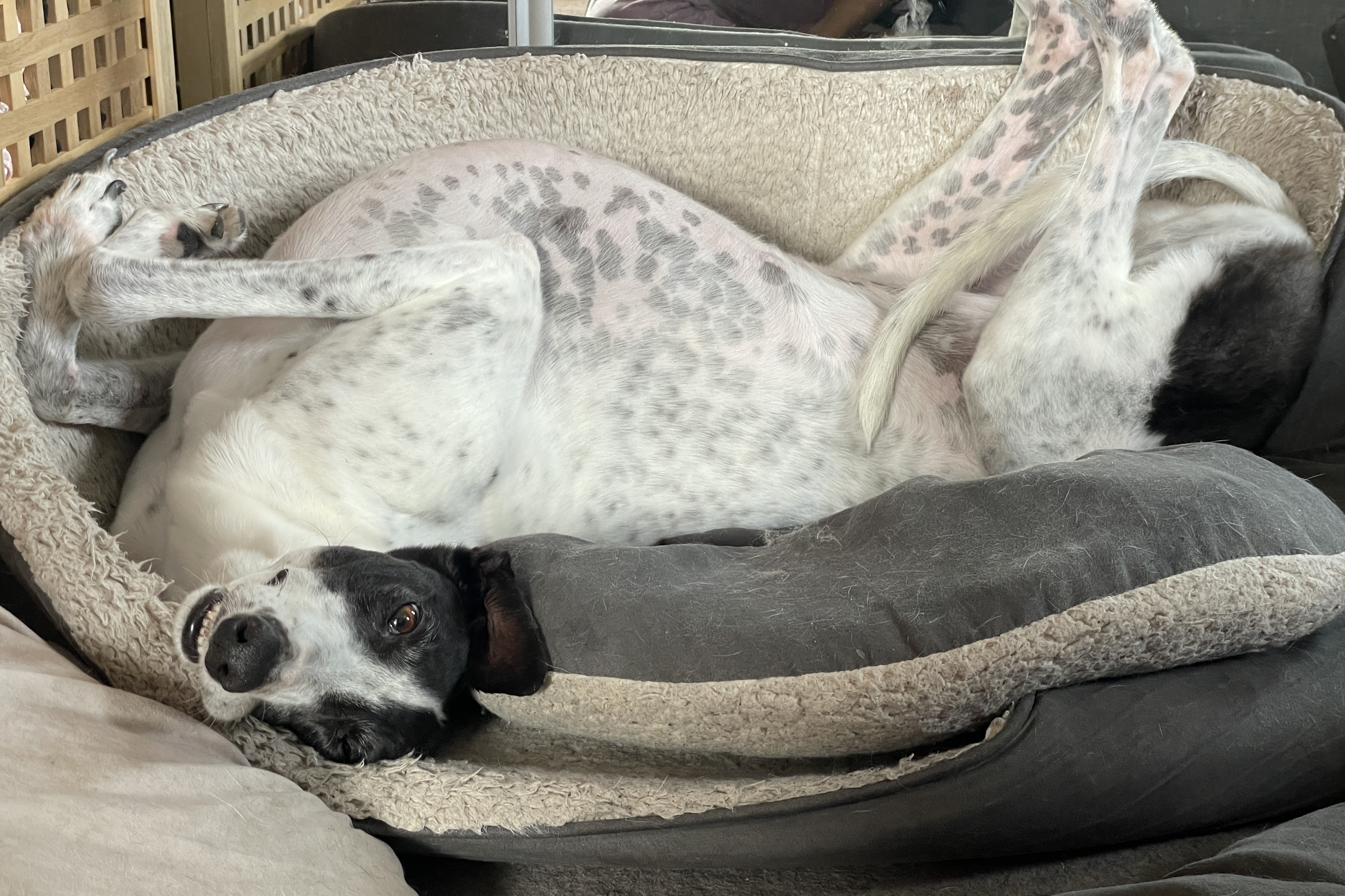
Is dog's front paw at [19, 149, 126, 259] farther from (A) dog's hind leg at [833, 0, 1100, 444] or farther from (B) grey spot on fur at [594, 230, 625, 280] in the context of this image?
(A) dog's hind leg at [833, 0, 1100, 444]

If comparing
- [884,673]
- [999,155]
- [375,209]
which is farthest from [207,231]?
[999,155]

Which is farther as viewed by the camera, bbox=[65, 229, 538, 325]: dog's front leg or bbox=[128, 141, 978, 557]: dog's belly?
bbox=[128, 141, 978, 557]: dog's belly

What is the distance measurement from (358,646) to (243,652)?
16 cm

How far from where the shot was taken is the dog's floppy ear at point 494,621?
4.86 ft

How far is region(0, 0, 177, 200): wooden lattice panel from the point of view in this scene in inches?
69.4

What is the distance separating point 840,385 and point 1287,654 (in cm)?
91

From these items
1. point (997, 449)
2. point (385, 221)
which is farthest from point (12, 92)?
point (997, 449)

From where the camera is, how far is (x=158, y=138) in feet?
6.59

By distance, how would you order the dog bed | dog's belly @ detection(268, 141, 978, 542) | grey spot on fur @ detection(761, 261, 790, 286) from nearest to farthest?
the dog bed
dog's belly @ detection(268, 141, 978, 542)
grey spot on fur @ detection(761, 261, 790, 286)

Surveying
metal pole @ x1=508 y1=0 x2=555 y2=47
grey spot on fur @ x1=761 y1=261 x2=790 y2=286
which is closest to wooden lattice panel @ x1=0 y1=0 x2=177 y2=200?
metal pole @ x1=508 y1=0 x2=555 y2=47

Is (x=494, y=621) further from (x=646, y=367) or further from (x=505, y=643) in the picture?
(x=646, y=367)

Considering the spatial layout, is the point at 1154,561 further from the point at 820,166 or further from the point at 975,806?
the point at 820,166

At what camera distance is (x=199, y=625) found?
4.66 feet

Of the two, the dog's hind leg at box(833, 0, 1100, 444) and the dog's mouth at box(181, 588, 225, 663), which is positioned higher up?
the dog's hind leg at box(833, 0, 1100, 444)
